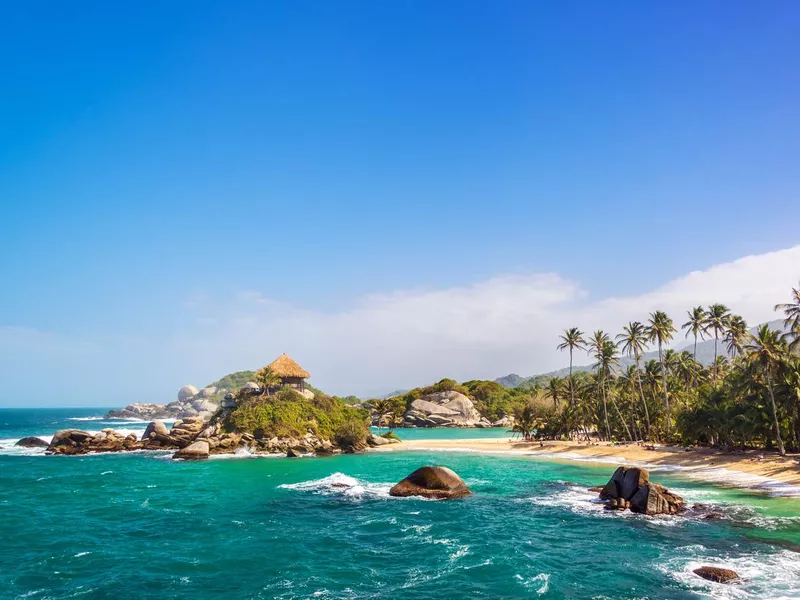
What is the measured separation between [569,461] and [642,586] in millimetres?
50114

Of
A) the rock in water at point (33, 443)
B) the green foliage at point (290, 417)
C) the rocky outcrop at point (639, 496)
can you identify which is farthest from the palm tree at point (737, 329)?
Answer: the rock in water at point (33, 443)

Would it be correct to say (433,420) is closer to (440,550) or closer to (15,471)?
(15,471)

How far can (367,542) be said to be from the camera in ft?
97.9

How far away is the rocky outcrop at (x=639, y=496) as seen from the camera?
36259 mm

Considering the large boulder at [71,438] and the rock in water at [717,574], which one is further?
the large boulder at [71,438]

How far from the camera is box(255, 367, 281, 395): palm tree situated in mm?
92375

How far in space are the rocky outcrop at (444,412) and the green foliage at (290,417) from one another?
74.1 metres

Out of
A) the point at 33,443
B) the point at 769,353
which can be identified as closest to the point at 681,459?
the point at 769,353

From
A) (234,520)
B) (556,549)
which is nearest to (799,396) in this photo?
(556,549)

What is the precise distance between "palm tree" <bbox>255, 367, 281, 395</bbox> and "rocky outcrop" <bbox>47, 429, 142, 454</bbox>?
22.6 meters

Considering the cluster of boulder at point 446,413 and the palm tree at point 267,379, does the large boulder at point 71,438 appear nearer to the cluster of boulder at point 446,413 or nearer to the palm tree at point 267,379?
the palm tree at point 267,379

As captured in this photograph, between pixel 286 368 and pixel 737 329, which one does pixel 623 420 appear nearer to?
pixel 737 329

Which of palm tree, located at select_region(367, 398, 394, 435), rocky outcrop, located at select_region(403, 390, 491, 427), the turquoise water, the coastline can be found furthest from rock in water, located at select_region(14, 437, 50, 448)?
rocky outcrop, located at select_region(403, 390, 491, 427)

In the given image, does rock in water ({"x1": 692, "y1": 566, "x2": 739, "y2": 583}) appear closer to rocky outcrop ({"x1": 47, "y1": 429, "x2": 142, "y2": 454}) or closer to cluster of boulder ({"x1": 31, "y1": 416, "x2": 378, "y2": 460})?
cluster of boulder ({"x1": 31, "y1": 416, "x2": 378, "y2": 460})
